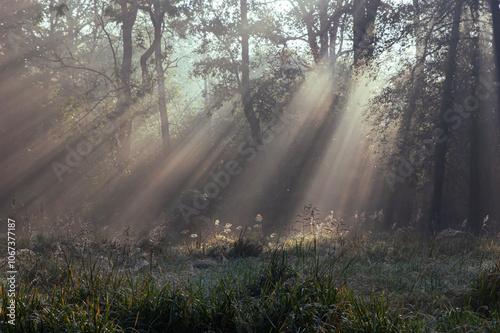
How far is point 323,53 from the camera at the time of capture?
75.3 ft

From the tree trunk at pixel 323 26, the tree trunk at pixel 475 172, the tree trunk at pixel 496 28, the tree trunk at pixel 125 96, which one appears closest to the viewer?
the tree trunk at pixel 496 28

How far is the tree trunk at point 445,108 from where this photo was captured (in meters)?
12.9

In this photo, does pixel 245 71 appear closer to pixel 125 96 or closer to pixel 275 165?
pixel 275 165

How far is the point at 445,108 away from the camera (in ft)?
42.8

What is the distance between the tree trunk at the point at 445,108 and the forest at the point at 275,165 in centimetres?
7

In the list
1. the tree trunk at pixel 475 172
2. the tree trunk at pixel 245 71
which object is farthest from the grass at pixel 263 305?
the tree trunk at pixel 245 71

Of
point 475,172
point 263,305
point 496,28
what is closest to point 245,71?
point 496,28

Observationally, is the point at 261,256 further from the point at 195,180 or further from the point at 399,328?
the point at 195,180

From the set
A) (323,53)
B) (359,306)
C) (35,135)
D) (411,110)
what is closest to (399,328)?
(359,306)

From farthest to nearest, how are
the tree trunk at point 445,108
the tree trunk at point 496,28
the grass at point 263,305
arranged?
the tree trunk at point 445,108, the tree trunk at point 496,28, the grass at point 263,305

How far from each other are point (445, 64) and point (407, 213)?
18.4 feet

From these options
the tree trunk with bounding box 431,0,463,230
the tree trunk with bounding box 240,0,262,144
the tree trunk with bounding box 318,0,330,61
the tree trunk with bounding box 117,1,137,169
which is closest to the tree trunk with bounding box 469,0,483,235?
the tree trunk with bounding box 431,0,463,230

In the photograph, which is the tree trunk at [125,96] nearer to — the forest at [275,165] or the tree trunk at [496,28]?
the forest at [275,165]

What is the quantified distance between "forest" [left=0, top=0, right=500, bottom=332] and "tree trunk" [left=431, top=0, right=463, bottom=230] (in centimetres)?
7
